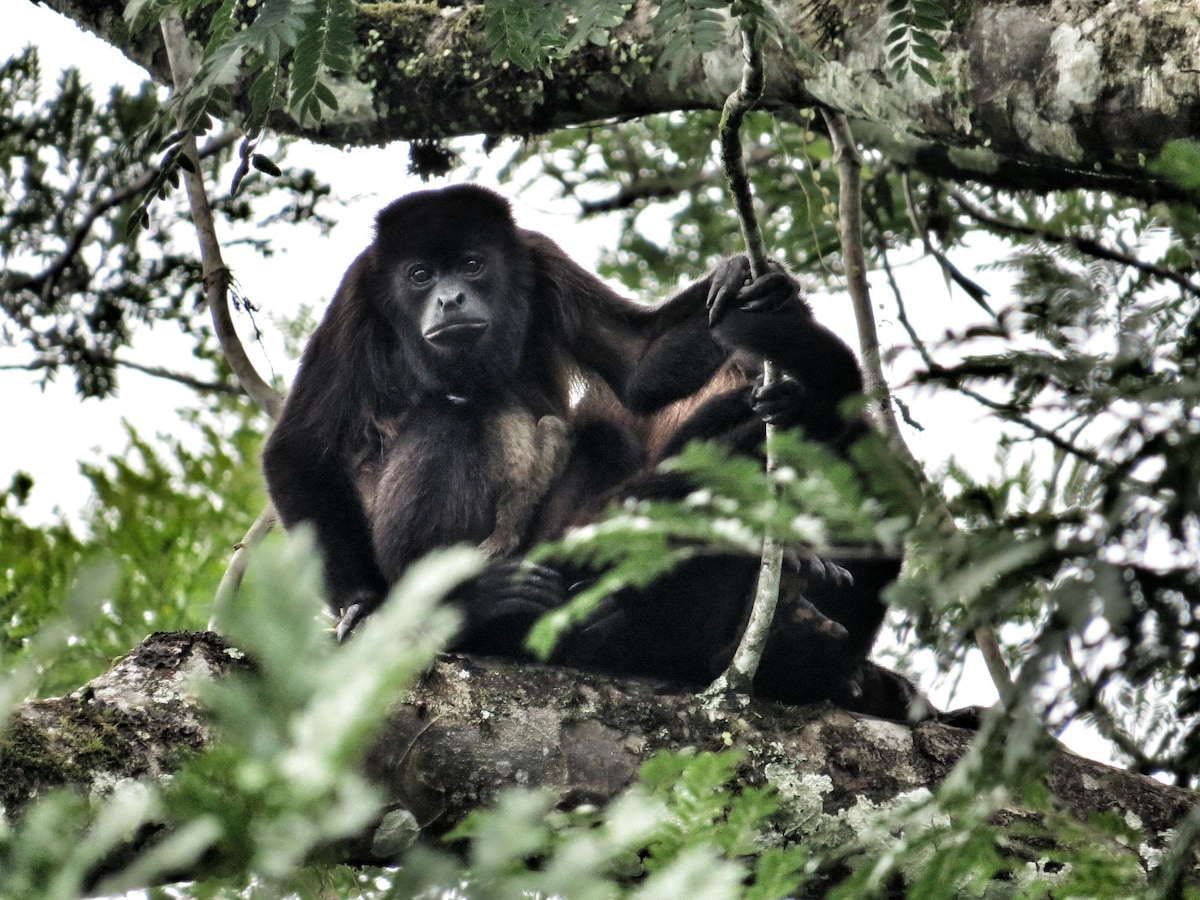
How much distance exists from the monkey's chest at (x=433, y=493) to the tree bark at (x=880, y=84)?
3.87 feet

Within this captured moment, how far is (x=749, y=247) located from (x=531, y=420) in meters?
1.72

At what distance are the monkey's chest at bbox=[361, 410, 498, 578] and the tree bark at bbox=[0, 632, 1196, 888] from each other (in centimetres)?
102

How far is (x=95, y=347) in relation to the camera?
6469mm

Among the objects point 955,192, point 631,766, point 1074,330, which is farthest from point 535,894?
point 955,192

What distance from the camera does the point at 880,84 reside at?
13.6 ft

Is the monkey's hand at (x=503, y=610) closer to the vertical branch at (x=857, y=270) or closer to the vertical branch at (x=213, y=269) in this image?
the vertical branch at (x=857, y=270)

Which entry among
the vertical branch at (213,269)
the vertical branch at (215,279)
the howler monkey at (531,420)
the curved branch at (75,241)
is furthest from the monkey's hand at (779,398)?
the curved branch at (75,241)

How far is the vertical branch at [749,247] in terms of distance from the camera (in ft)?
9.76

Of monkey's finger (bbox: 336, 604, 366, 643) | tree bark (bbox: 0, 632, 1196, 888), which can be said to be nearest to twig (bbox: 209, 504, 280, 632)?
monkey's finger (bbox: 336, 604, 366, 643)

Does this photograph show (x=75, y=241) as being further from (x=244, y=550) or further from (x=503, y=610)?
(x=503, y=610)

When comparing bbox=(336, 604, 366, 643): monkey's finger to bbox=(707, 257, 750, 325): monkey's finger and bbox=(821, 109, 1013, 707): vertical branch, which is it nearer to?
bbox=(707, 257, 750, 325): monkey's finger

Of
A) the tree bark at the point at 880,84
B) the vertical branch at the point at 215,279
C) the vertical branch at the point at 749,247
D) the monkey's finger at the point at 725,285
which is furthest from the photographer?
the vertical branch at the point at 215,279

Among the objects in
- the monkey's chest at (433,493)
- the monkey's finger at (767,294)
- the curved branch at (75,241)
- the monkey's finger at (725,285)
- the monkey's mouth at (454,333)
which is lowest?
the monkey's chest at (433,493)

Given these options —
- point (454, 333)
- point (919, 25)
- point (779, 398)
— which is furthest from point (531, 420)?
point (919, 25)
